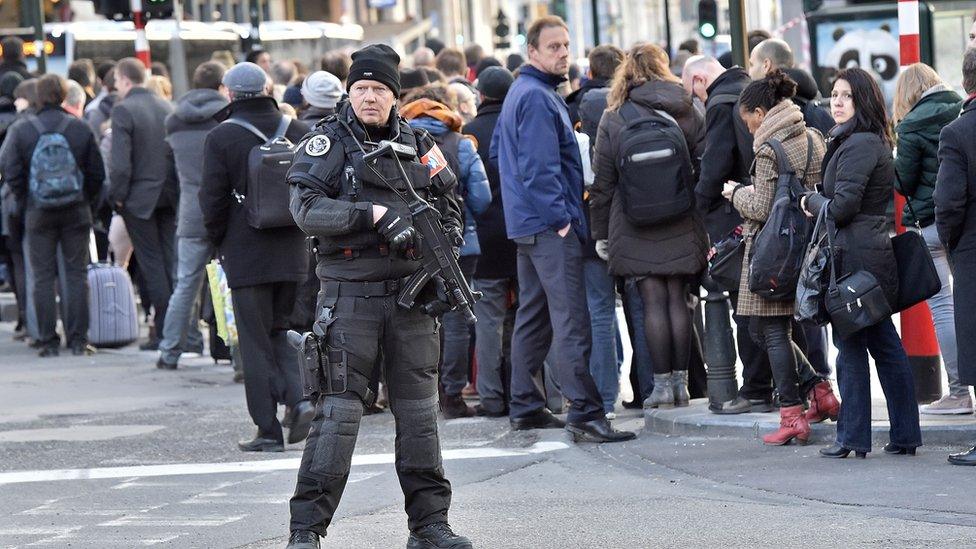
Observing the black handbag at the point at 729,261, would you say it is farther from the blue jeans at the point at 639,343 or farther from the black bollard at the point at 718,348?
the blue jeans at the point at 639,343

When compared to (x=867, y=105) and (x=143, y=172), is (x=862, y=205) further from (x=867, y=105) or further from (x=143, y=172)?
(x=143, y=172)

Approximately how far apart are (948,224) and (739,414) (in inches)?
77.6

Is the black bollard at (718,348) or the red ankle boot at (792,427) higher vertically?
the black bollard at (718,348)

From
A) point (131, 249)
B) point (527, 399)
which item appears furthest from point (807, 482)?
point (131, 249)

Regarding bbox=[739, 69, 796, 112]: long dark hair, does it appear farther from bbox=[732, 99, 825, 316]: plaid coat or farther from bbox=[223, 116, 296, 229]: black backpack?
bbox=[223, 116, 296, 229]: black backpack

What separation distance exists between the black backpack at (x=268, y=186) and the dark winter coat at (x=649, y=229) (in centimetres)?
173

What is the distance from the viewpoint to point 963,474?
786 centimetres

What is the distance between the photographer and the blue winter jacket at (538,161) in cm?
912

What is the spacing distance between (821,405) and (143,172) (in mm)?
6491

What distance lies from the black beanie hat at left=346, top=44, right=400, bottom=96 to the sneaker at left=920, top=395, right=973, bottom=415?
3.80m

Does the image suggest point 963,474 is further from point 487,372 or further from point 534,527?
point 487,372

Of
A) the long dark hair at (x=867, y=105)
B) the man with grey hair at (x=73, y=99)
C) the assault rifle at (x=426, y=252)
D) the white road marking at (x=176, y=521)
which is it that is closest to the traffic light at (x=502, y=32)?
the man with grey hair at (x=73, y=99)

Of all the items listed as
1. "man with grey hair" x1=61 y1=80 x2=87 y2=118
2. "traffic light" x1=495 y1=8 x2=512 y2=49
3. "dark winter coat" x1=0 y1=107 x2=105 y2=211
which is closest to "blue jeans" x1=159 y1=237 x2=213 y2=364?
"dark winter coat" x1=0 y1=107 x2=105 y2=211

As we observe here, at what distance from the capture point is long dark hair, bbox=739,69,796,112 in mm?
8961
